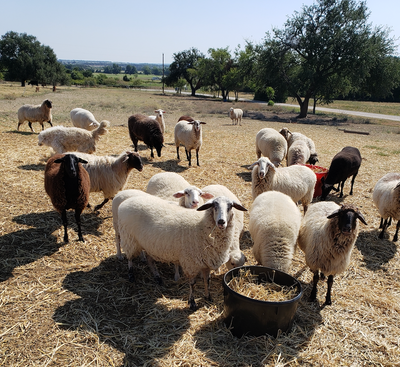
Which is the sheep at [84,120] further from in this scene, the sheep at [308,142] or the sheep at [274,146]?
the sheep at [308,142]

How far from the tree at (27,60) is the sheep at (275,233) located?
2589 inches

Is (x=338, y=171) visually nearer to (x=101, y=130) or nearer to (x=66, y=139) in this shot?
(x=101, y=130)

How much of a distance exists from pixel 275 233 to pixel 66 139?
7.56m

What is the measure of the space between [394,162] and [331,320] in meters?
10.5

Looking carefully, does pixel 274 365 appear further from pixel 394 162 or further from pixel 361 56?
pixel 361 56

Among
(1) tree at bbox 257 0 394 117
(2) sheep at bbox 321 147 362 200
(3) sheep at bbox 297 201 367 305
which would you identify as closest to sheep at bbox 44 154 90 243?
(3) sheep at bbox 297 201 367 305

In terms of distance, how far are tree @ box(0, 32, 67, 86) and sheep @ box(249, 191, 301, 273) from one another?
65.8 meters

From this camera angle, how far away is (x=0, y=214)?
244 inches

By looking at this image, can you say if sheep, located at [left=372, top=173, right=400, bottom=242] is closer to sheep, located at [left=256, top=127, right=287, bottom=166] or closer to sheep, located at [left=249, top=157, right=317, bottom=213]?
sheep, located at [left=249, top=157, right=317, bottom=213]

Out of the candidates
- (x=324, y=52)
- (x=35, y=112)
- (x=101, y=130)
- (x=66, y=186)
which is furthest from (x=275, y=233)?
(x=324, y=52)

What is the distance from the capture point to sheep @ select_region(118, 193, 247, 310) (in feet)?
13.1

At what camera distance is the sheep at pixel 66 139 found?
9.45m

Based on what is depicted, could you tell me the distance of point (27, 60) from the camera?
62.6m

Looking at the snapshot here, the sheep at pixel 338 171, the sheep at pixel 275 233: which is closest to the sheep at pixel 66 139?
the sheep at pixel 275 233
